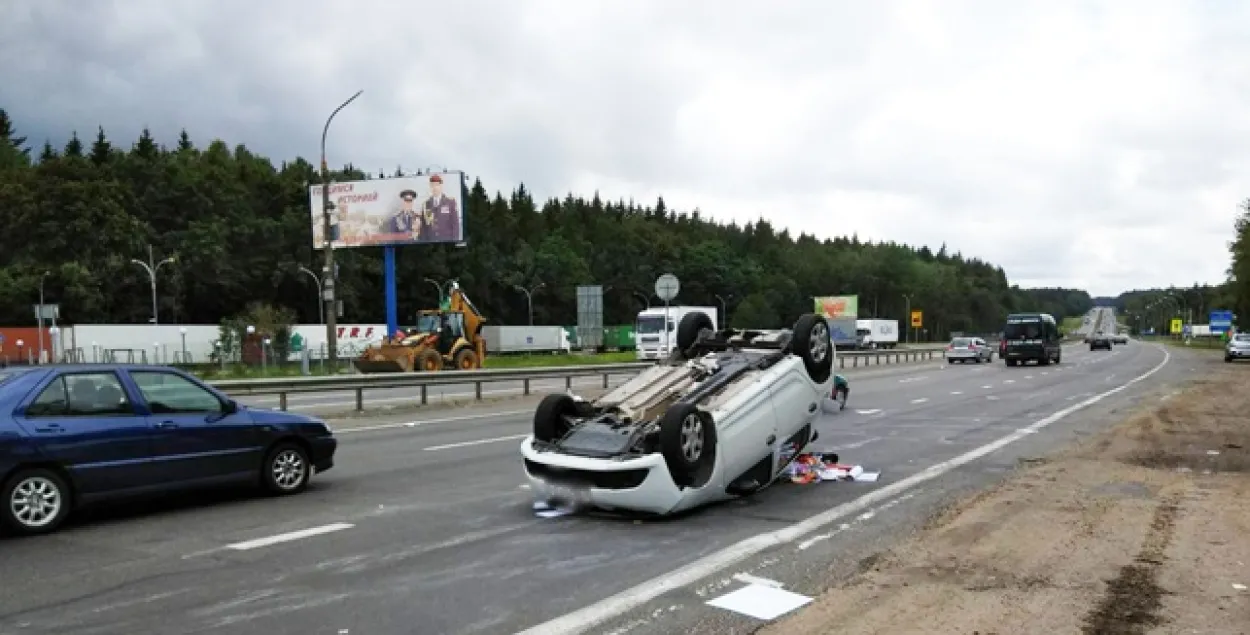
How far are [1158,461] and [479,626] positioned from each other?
9976 mm

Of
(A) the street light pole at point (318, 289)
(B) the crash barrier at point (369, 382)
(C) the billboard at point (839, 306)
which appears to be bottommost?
(B) the crash barrier at point (369, 382)

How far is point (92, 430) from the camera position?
811cm

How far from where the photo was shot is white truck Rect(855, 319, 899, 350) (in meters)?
87.1

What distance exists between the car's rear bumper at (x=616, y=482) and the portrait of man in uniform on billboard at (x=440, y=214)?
3841 cm

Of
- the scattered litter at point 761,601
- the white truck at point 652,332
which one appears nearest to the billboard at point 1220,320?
the white truck at point 652,332

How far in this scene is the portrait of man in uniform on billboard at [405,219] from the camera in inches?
1806

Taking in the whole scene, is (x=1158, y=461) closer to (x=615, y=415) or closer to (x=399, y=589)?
(x=615, y=415)

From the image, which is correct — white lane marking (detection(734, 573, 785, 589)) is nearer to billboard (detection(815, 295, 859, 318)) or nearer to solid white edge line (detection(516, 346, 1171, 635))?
solid white edge line (detection(516, 346, 1171, 635))

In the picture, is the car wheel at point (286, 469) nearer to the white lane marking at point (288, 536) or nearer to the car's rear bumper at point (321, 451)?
the car's rear bumper at point (321, 451)

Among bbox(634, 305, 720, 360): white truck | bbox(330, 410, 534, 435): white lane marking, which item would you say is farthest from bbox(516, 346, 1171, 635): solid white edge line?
bbox(634, 305, 720, 360): white truck

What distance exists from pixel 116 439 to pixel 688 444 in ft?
16.0

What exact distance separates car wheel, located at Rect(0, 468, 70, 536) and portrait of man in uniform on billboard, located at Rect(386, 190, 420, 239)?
38.7 meters

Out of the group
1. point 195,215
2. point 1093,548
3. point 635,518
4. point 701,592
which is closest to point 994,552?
point 1093,548

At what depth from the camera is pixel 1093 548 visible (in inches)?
282
